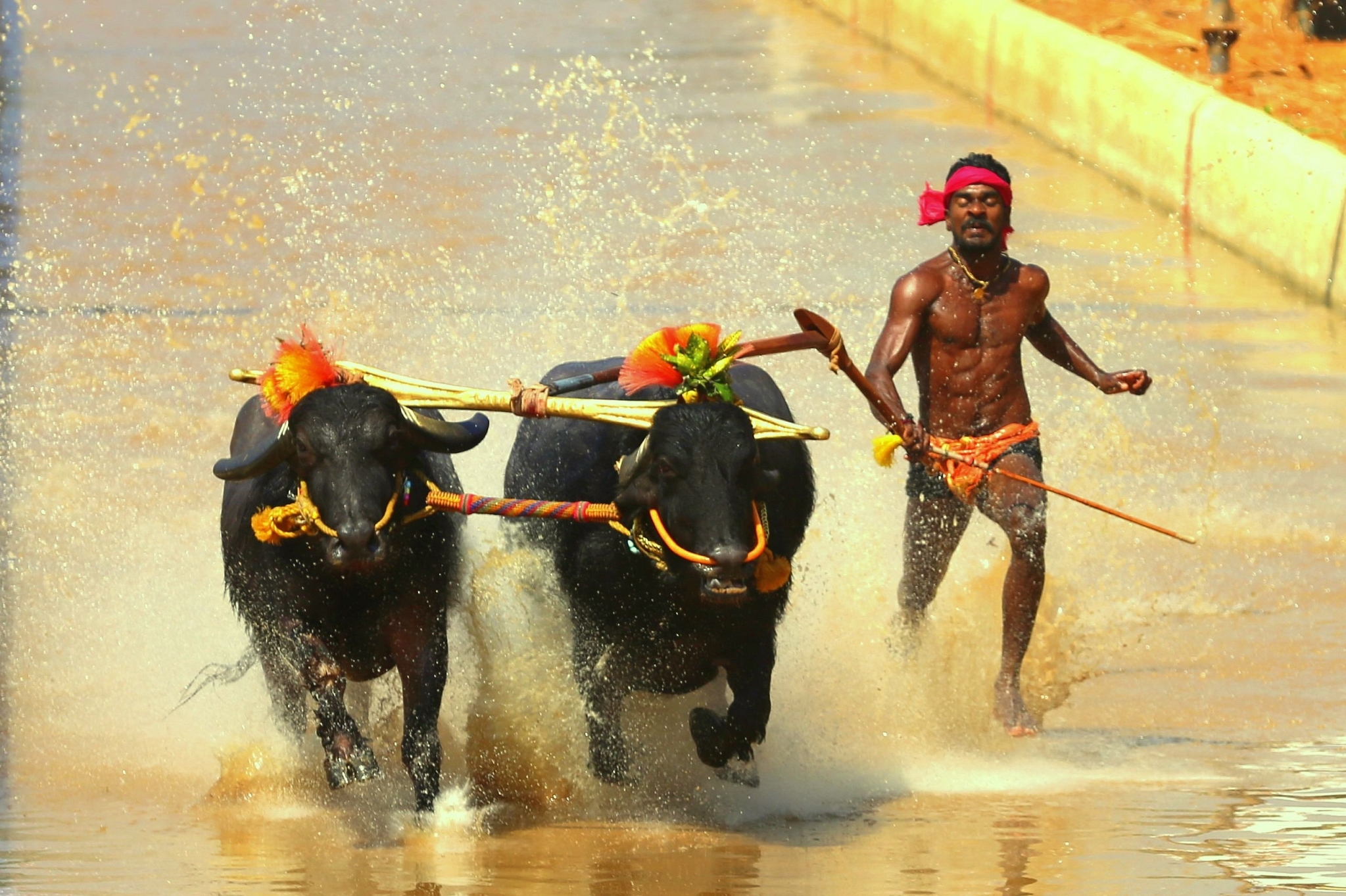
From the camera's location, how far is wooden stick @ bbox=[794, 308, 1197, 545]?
6.25 m

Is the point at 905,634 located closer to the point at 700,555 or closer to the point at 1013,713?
the point at 1013,713

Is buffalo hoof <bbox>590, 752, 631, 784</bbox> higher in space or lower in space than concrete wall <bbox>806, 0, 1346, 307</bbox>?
lower

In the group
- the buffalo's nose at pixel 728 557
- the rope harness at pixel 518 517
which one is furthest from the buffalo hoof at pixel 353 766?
the buffalo's nose at pixel 728 557

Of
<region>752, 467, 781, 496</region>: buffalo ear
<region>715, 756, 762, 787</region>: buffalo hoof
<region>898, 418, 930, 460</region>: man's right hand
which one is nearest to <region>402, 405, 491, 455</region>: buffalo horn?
<region>752, 467, 781, 496</region>: buffalo ear

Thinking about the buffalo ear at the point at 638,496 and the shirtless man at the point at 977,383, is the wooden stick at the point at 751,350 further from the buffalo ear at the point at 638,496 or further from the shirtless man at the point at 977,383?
the shirtless man at the point at 977,383

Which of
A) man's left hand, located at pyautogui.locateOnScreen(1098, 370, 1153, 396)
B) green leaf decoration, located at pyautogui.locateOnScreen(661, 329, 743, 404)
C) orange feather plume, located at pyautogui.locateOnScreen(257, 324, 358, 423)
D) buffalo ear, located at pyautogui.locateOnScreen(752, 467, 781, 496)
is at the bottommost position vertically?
man's left hand, located at pyautogui.locateOnScreen(1098, 370, 1153, 396)

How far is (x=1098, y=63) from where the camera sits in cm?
1527

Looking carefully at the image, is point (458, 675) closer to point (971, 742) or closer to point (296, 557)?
point (296, 557)

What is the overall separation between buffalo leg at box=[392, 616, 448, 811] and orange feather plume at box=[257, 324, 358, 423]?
701 mm

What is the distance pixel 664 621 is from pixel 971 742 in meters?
1.24

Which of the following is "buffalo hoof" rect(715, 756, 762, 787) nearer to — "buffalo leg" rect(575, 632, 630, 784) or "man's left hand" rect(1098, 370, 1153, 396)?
"buffalo leg" rect(575, 632, 630, 784)

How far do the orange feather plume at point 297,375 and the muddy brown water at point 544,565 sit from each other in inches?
33.3

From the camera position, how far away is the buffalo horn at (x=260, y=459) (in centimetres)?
602

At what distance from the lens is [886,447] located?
688cm
